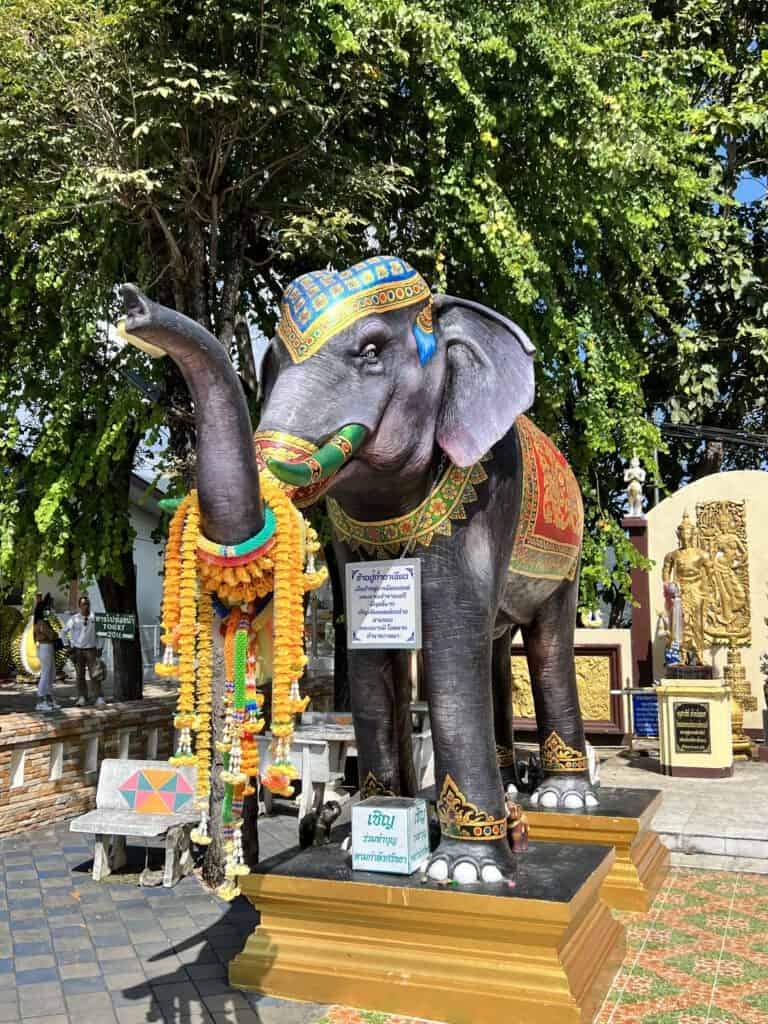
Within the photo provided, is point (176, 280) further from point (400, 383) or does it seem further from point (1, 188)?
point (400, 383)

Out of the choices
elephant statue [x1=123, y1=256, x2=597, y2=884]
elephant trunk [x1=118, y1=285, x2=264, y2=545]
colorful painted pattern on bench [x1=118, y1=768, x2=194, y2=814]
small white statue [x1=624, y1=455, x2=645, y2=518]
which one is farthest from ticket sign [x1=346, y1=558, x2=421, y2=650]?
small white statue [x1=624, y1=455, x2=645, y2=518]

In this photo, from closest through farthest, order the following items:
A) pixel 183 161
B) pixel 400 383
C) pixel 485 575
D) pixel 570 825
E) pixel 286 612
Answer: pixel 286 612 < pixel 400 383 < pixel 485 575 < pixel 570 825 < pixel 183 161

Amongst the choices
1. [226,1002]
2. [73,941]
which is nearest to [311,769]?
[73,941]

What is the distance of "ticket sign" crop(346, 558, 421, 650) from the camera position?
4.09 meters

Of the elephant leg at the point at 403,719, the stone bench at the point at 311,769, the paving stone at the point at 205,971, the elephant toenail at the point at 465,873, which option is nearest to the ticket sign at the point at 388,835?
the elephant toenail at the point at 465,873

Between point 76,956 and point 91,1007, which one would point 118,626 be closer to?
point 76,956

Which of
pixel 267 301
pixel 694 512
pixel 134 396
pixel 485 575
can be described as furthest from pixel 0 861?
pixel 694 512

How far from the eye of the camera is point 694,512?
13.1 m

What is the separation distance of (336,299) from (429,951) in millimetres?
2665

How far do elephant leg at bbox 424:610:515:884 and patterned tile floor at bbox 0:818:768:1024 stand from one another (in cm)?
68

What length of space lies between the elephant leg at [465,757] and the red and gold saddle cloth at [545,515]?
786 mm

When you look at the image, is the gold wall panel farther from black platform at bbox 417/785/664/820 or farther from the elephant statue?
the elephant statue

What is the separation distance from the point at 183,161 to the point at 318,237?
49.0 inches

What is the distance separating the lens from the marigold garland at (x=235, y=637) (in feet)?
9.52
